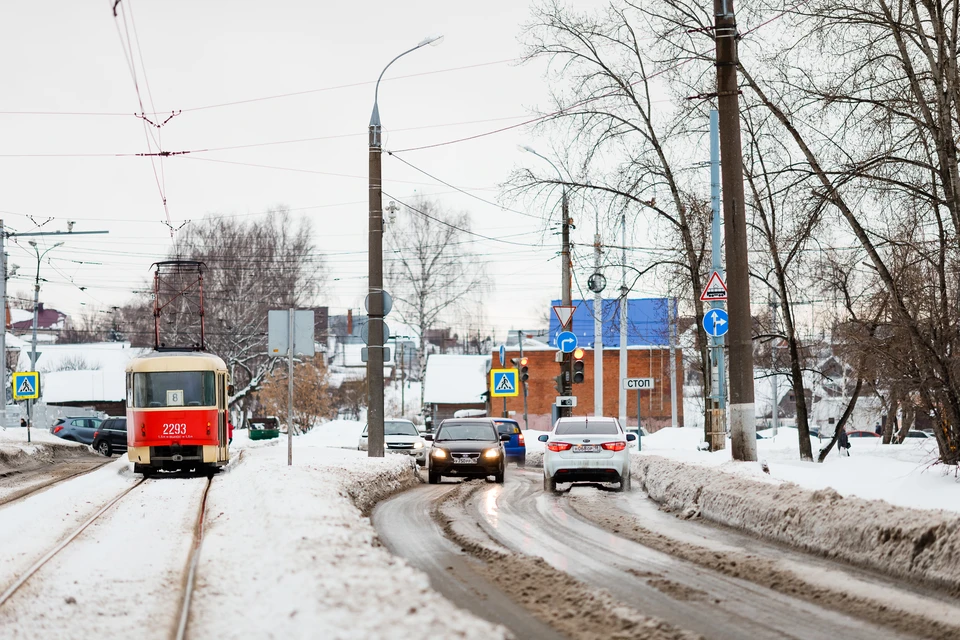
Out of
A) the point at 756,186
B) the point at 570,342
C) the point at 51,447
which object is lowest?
the point at 51,447

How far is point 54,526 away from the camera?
1439 cm

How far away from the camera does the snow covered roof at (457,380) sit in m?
82.3

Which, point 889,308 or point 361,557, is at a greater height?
point 889,308

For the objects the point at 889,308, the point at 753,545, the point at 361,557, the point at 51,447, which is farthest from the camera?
the point at 51,447

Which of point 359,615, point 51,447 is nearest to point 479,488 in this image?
point 359,615

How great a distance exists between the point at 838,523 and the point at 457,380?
73811mm

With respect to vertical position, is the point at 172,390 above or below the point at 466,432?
above

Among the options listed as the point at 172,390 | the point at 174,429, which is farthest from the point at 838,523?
the point at 172,390

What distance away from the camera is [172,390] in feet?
82.2

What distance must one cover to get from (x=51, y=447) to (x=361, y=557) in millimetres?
36337

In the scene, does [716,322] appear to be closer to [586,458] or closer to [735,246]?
[735,246]

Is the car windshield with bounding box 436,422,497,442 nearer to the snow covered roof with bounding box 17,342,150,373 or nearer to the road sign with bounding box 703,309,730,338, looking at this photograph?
the road sign with bounding box 703,309,730,338

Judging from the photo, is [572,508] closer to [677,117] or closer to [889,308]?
[889,308]

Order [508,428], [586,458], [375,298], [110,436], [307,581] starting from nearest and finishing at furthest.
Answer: [307,581] → [586,458] → [375,298] → [508,428] → [110,436]
